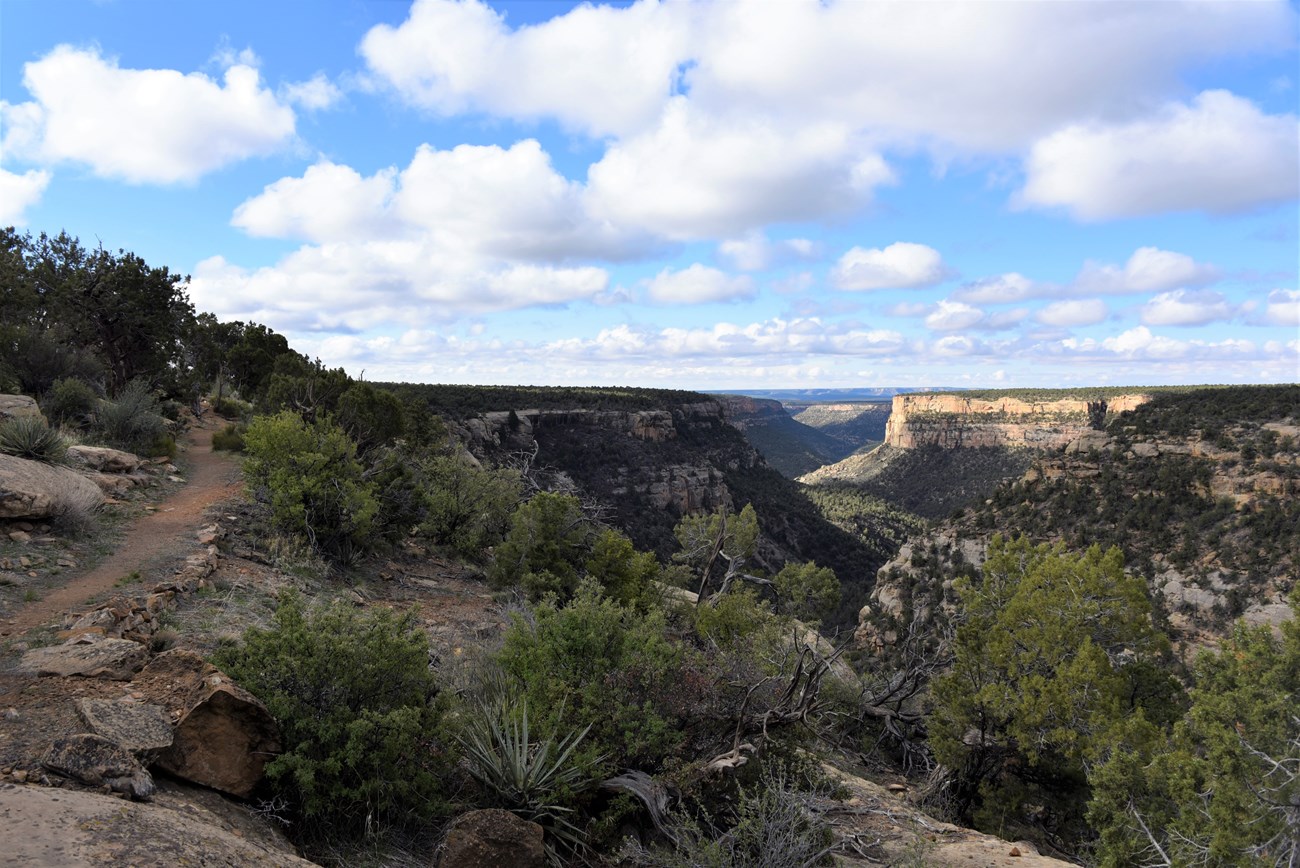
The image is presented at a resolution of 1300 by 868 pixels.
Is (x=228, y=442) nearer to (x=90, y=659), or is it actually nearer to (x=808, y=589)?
(x=90, y=659)

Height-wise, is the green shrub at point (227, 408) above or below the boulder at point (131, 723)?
Result: above

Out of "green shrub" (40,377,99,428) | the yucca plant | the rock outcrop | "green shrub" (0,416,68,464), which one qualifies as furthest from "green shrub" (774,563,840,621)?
the rock outcrop

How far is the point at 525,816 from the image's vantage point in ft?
18.0

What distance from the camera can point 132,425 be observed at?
15.7m

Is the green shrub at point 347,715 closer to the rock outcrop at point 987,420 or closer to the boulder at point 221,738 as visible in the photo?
the boulder at point 221,738

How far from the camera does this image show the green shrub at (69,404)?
616 inches

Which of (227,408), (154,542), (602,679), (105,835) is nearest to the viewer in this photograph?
(105,835)

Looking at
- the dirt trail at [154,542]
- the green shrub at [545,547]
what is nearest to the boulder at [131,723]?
the dirt trail at [154,542]

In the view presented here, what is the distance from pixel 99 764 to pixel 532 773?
114 inches

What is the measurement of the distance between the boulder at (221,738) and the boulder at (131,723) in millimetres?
108

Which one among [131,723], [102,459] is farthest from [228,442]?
[131,723]

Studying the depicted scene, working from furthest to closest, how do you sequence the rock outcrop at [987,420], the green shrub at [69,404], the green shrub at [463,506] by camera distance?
the rock outcrop at [987,420] < the green shrub at [463,506] < the green shrub at [69,404]

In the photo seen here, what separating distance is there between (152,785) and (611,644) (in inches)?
155

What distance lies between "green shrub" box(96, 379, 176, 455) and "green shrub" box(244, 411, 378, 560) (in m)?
5.08
